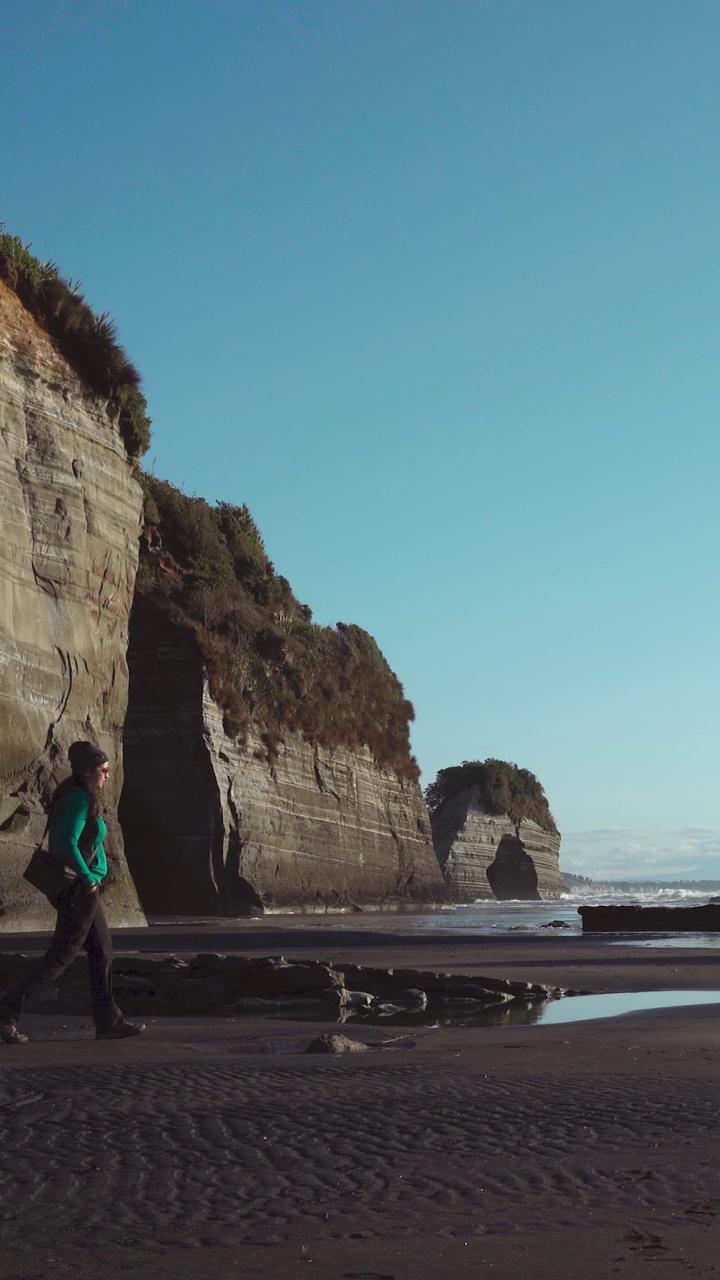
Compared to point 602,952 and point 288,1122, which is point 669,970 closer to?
point 602,952

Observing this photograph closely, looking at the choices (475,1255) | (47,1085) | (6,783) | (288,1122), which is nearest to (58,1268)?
(475,1255)

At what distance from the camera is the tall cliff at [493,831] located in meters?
65.7

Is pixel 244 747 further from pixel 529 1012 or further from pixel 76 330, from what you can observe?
pixel 529 1012

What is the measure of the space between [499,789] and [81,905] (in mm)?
63170

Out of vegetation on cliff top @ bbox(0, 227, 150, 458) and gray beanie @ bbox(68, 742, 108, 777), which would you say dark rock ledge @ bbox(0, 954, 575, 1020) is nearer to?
gray beanie @ bbox(68, 742, 108, 777)

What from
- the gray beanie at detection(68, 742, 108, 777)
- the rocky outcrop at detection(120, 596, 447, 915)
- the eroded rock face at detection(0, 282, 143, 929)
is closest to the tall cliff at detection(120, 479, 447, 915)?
the rocky outcrop at detection(120, 596, 447, 915)

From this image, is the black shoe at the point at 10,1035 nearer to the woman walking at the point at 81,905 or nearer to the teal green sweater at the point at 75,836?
the woman walking at the point at 81,905

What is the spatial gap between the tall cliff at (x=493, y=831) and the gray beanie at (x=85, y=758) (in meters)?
56.7

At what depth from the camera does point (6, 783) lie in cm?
1897

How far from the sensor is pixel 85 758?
307 inches

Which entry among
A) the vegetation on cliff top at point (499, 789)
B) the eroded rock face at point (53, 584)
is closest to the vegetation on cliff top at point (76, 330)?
the eroded rock face at point (53, 584)

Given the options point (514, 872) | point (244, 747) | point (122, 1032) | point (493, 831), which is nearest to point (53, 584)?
point (244, 747)

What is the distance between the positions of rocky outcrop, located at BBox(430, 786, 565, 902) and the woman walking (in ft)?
184

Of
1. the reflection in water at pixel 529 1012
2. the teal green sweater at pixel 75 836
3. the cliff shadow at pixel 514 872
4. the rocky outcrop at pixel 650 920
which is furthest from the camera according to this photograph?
the cliff shadow at pixel 514 872
